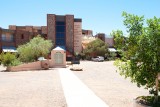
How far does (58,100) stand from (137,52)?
542 centimetres

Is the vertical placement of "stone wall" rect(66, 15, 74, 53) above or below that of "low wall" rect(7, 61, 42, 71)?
above

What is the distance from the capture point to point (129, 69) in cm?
1021

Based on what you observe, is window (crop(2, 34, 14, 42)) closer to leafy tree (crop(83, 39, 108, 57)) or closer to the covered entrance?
leafy tree (crop(83, 39, 108, 57))

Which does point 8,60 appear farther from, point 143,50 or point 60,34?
point 60,34

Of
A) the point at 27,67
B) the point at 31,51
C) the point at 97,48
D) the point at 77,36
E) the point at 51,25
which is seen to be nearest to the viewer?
the point at 27,67

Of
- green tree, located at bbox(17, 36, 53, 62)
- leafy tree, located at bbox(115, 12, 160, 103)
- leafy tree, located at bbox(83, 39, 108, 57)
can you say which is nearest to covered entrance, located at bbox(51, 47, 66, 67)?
green tree, located at bbox(17, 36, 53, 62)

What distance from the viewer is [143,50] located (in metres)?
9.70

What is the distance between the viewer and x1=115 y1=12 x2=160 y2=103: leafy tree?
9.56 meters

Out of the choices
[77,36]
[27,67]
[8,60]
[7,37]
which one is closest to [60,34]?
[77,36]

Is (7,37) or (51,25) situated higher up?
(51,25)

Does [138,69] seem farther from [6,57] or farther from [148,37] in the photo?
[6,57]

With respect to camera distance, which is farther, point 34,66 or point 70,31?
point 70,31

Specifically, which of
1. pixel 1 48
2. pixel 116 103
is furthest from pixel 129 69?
pixel 1 48

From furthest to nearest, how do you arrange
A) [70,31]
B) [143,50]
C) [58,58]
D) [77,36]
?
[77,36] < [70,31] < [58,58] < [143,50]
